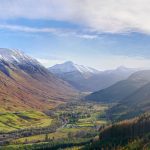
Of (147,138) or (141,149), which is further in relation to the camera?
(147,138)

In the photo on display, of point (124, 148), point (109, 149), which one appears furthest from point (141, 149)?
point (109, 149)

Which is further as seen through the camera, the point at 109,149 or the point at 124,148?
the point at 109,149

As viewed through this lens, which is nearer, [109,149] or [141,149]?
[141,149]

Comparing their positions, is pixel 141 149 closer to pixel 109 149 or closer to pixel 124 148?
pixel 124 148
